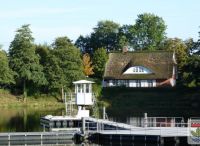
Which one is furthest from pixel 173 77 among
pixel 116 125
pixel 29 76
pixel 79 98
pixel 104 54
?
pixel 116 125

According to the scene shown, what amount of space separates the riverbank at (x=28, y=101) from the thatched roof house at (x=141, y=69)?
15.2m

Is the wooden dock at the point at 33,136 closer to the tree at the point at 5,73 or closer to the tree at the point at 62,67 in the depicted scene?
the tree at the point at 62,67

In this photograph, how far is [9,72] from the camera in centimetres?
8956

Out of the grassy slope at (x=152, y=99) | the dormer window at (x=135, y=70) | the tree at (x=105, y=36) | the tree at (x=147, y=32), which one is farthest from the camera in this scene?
the tree at (x=105, y=36)

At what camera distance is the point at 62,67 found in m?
90.2

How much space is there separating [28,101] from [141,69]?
23223mm

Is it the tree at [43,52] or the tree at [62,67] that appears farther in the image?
the tree at [43,52]

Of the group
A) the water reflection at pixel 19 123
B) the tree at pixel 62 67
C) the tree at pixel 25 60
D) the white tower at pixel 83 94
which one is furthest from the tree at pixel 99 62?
the white tower at pixel 83 94

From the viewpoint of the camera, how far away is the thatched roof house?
9906 centimetres

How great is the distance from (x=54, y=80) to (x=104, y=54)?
78.5 feet

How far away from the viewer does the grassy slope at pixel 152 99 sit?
258 ft

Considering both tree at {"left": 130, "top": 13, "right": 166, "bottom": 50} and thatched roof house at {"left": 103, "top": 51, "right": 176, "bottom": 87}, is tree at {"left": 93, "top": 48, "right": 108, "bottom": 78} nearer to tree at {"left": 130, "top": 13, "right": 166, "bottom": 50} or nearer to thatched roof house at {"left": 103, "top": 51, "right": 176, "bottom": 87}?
thatched roof house at {"left": 103, "top": 51, "right": 176, "bottom": 87}

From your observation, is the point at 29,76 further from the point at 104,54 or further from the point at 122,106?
the point at 104,54

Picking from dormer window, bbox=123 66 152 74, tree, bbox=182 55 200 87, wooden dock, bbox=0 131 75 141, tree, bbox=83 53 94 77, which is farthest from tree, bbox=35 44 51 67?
wooden dock, bbox=0 131 75 141
